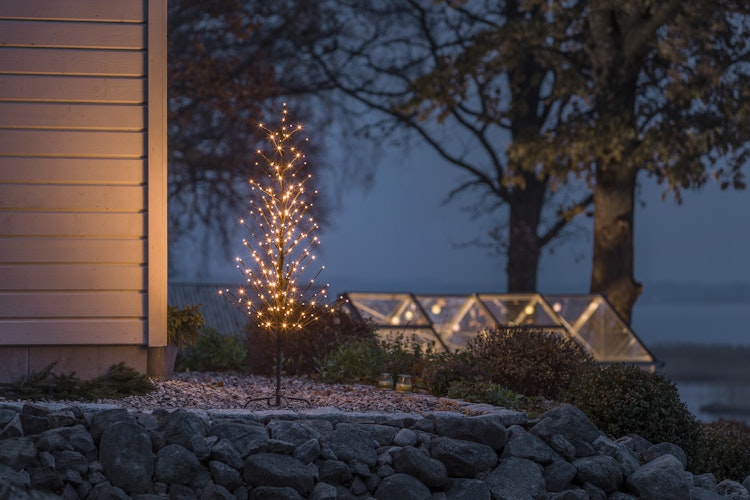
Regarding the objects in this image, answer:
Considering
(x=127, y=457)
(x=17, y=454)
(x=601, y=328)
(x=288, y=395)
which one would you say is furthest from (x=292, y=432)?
(x=601, y=328)

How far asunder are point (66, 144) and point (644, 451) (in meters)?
5.06

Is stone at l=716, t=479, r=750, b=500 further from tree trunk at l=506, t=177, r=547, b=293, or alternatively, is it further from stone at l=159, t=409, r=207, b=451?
tree trunk at l=506, t=177, r=547, b=293

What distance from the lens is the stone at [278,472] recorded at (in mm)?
6207

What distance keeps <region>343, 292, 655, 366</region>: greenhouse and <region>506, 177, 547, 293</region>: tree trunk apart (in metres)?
3.78

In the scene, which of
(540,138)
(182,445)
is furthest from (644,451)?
(540,138)

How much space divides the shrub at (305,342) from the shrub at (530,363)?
1.61 m

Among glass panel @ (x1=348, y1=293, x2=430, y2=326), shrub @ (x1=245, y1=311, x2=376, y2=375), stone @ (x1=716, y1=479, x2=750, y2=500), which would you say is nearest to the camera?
stone @ (x1=716, y1=479, x2=750, y2=500)

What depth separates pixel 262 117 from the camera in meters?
15.6

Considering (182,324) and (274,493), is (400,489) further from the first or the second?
(182,324)

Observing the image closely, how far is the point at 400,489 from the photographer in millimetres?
6395

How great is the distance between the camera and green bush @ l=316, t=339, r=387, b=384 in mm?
8938

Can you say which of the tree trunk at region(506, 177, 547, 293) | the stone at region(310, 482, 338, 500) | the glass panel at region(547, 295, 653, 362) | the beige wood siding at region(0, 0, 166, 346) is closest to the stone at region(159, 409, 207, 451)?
the stone at region(310, 482, 338, 500)

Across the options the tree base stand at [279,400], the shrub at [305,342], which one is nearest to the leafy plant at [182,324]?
A: the shrub at [305,342]

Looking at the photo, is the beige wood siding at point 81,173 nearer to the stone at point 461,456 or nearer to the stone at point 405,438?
the stone at point 405,438
